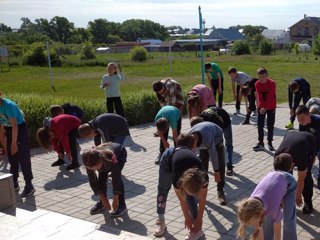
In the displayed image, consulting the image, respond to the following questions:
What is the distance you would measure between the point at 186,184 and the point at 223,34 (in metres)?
113

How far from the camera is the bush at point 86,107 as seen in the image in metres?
9.24

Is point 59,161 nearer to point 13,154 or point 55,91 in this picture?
point 13,154

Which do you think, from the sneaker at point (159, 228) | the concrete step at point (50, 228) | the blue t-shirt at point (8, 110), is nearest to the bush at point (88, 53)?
the blue t-shirt at point (8, 110)

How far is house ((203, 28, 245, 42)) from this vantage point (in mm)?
110856

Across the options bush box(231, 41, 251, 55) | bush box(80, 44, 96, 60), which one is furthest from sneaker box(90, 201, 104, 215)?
bush box(231, 41, 251, 55)

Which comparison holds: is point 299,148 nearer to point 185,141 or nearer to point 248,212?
point 185,141

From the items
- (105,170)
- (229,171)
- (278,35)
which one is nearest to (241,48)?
(229,171)

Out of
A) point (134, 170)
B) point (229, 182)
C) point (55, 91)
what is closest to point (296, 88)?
point (229, 182)

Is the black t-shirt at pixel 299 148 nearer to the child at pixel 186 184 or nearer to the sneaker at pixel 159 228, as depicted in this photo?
the child at pixel 186 184

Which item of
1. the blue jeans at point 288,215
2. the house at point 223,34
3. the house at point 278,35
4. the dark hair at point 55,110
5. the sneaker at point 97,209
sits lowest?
the sneaker at point 97,209

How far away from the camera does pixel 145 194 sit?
601 centimetres

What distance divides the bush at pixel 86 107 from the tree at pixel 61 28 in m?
98.7

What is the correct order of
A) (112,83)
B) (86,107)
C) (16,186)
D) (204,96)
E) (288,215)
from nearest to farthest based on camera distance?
(288,215) < (16,186) < (204,96) < (112,83) < (86,107)

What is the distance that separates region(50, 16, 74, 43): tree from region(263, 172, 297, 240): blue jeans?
107m
